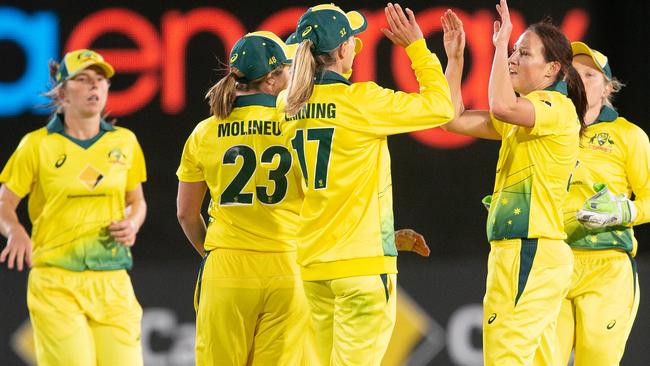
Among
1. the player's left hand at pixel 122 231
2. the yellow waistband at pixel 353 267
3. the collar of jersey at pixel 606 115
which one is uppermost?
the collar of jersey at pixel 606 115

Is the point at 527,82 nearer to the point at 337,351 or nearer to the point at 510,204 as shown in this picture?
the point at 510,204

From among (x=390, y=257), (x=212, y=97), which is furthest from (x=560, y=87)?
(x=212, y=97)

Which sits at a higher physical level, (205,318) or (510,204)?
(510,204)

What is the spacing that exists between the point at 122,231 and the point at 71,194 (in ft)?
1.12

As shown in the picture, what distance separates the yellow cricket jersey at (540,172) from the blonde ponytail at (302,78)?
988 millimetres

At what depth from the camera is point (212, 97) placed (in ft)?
17.4

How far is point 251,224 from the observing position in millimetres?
5207

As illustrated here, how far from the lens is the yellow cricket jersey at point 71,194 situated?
6.24 m

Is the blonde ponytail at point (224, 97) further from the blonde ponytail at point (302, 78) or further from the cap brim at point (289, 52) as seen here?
the blonde ponytail at point (302, 78)

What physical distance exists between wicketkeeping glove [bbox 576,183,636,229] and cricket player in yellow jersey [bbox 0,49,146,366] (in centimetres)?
237

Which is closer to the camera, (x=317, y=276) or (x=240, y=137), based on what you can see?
(x=317, y=276)

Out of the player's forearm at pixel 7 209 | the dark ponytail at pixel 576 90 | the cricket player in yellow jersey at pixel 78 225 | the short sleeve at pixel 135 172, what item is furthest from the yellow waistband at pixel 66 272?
the dark ponytail at pixel 576 90

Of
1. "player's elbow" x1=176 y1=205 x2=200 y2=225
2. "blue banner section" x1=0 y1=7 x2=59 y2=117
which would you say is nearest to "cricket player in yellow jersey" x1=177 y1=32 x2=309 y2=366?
"player's elbow" x1=176 y1=205 x2=200 y2=225

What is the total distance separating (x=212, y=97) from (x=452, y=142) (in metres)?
3.16
